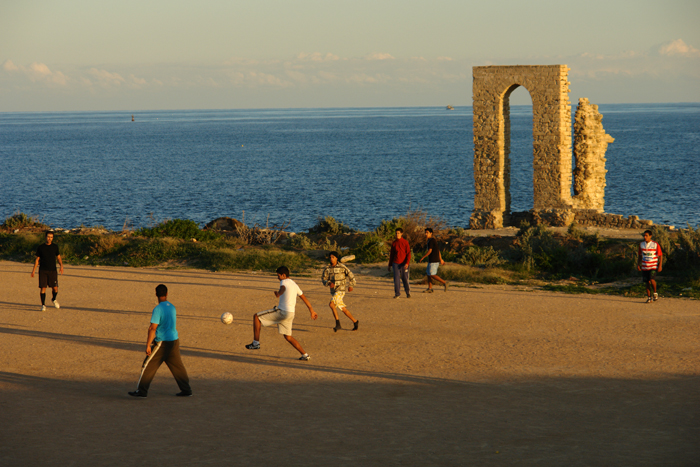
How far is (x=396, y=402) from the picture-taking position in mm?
9016

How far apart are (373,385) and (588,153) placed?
2237cm

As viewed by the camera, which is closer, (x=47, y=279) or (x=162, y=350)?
(x=162, y=350)

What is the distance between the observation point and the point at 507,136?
1112 inches

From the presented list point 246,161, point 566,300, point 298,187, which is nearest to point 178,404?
point 566,300

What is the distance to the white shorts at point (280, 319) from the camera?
1102 centimetres

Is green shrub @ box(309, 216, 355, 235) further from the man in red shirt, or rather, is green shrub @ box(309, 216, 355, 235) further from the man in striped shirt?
the man in striped shirt

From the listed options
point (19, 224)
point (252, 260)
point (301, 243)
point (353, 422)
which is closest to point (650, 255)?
point (353, 422)

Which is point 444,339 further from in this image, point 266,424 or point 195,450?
point 195,450

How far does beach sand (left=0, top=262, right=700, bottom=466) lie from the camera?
738 cm

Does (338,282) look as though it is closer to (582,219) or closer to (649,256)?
(649,256)

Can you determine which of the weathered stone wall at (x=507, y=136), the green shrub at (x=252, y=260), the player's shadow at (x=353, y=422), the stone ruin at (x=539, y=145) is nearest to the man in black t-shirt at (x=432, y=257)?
the green shrub at (x=252, y=260)

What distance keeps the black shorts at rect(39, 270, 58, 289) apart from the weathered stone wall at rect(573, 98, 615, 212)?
2105cm

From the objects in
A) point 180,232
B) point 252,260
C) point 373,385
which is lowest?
point 373,385

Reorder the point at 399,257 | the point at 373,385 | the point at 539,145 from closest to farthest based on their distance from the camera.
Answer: the point at 373,385
the point at 399,257
the point at 539,145
